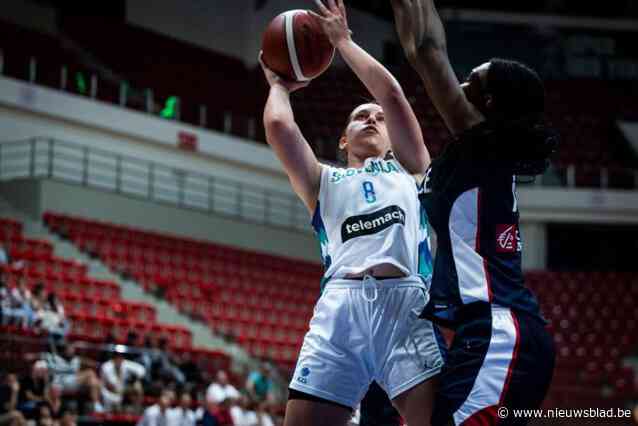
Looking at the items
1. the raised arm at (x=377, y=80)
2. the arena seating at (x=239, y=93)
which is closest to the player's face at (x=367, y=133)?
the raised arm at (x=377, y=80)

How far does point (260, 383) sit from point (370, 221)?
1057 cm

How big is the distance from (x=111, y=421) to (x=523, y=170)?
8712 mm

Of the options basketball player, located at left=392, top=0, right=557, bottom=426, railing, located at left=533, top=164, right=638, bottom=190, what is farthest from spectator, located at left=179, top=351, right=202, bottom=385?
railing, located at left=533, top=164, right=638, bottom=190

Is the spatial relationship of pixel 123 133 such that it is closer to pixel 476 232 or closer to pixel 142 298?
pixel 142 298

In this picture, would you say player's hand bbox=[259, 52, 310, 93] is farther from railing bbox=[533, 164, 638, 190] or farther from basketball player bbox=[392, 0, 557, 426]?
railing bbox=[533, 164, 638, 190]

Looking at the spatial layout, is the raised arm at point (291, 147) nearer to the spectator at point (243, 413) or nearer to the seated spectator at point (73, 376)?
the seated spectator at point (73, 376)

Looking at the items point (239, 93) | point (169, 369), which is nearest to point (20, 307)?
point (169, 369)

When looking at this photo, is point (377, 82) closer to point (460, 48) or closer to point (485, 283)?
point (485, 283)

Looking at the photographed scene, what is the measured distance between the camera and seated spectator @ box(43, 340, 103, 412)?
36.3 ft

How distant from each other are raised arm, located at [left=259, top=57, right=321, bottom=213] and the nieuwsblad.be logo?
21cm

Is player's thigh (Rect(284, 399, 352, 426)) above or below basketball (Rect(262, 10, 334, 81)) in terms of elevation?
below

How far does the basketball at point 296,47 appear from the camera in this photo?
4.23m

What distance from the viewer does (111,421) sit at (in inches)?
442

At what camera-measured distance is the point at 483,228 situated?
3.29 m
